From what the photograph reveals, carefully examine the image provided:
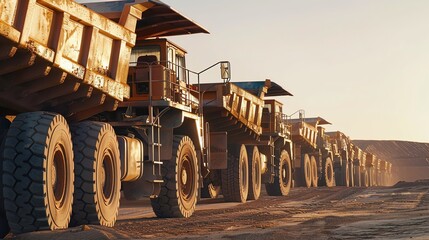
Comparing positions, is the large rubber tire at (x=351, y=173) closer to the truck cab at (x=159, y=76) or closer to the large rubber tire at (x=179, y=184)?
the truck cab at (x=159, y=76)

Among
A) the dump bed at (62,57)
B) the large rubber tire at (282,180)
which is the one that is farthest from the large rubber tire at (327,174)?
the dump bed at (62,57)

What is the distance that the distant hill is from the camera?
99.3 metres

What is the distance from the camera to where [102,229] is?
9.99 meters

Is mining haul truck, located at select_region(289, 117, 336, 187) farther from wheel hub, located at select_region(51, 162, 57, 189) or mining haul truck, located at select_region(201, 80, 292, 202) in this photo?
wheel hub, located at select_region(51, 162, 57, 189)

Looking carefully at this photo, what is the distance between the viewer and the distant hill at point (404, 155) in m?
99.3

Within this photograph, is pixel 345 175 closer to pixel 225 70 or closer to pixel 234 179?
pixel 234 179

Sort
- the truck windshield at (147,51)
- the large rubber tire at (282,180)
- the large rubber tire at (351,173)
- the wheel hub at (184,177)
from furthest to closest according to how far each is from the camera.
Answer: the large rubber tire at (351,173) → the large rubber tire at (282,180) → the wheel hub at (184,177) → the truck windshield at (147,51)

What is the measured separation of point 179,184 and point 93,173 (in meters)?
3.88

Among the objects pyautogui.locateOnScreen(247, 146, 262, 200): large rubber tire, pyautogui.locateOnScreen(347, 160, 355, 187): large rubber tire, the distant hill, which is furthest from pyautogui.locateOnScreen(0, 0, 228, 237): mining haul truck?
the distant hill

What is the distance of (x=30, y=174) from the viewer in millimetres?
10016

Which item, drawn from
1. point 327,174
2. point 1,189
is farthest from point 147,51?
point 327,174

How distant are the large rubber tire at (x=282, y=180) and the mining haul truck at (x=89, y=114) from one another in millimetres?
10708

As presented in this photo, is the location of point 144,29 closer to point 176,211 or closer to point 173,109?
point 173,109

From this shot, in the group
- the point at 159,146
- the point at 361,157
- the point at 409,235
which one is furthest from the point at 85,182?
the point at 361,157
